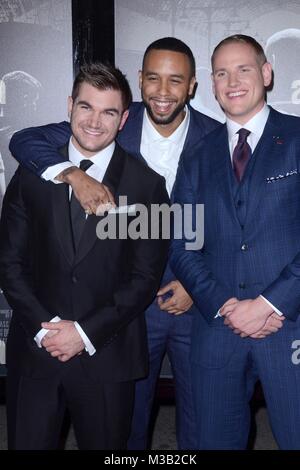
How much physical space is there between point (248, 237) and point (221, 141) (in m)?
0.43

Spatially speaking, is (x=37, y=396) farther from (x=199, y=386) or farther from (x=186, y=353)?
(x=186, y=353)

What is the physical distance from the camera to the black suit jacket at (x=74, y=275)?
2.08 metres

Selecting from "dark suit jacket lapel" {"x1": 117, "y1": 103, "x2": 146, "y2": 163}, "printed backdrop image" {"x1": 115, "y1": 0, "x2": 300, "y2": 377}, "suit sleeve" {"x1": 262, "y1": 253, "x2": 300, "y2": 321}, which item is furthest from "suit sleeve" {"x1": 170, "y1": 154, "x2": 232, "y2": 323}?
"printed backdrop image" {"x1": 115, "y1": 0, "x2": 300, "y2": 377}

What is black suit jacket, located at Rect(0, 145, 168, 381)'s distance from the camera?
6.84 feet

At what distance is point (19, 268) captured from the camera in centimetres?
213

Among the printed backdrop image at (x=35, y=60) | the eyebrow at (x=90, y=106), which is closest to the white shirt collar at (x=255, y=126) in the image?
the eyebrow at (x=90, y=106)

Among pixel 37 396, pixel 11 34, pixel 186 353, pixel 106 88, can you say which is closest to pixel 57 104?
pixel 11 34

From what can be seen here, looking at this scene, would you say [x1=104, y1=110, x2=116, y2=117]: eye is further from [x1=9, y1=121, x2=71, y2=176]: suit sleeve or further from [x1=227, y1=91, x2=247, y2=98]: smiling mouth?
[x1=227, y1=91, x2=247, y2=98]: smiling mouth

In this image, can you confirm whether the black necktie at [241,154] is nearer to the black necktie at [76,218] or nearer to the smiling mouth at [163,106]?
the smiling mouth at [163,106]

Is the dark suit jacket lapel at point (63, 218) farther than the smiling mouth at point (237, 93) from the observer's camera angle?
No

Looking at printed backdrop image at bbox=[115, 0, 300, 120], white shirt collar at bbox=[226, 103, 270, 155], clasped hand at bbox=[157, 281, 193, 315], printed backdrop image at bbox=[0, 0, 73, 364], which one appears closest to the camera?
white shirt collar at bbox=[226, 103, 270, 155]

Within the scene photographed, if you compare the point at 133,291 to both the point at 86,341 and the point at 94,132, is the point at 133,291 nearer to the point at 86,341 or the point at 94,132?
the point at 86,341

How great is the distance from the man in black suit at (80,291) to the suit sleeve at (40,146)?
5cm

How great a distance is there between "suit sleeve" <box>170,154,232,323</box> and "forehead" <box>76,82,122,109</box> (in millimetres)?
416
